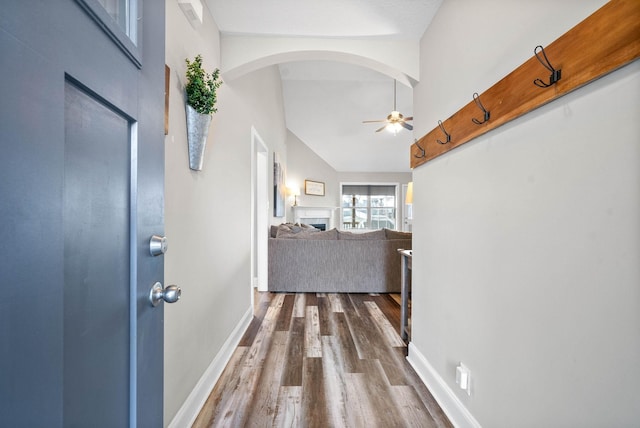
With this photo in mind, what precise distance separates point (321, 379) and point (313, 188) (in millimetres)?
6111

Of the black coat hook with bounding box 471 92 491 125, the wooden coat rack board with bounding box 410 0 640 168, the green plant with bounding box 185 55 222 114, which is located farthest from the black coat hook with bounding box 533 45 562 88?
the green plant with bounding box 185 55 222 114

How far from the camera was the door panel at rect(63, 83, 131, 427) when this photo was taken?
498mm

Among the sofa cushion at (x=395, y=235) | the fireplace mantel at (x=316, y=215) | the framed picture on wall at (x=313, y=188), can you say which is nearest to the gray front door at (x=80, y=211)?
the sofa cushion at (x=395, y=235)

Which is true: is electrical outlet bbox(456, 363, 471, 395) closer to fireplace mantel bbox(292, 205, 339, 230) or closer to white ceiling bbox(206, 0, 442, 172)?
white ceiling bbox(206, 0, 442, 172)

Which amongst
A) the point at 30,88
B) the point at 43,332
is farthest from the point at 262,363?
the point at 30,88

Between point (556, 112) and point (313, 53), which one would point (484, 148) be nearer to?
point (556, 112)

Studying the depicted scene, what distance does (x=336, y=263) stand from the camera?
13.2 ft

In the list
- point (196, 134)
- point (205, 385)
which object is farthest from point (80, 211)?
point (205, 385)

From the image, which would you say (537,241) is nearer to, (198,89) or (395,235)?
(198,89)

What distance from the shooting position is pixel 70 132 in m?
0.49

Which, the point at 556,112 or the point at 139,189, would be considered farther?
the point at 556,112

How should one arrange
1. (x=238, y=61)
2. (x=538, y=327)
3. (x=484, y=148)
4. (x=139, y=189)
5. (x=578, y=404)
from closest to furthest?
(x=139, y=189)
(x=578, y=404)
(x=538, y=327)
(x=484, y=148)
(x=238, y=61)

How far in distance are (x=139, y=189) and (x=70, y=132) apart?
0.71 feet

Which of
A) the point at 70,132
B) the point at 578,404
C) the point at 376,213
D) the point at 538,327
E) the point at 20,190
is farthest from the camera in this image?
→ the point at 376,213
